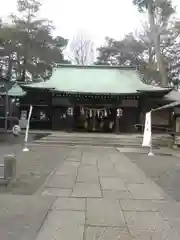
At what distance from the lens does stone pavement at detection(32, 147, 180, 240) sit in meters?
4.27

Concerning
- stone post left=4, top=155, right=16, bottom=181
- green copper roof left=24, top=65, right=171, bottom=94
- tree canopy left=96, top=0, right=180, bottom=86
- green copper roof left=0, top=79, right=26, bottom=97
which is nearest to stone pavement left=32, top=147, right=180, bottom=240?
stone post left=4, top=155, right=16, bottom=181

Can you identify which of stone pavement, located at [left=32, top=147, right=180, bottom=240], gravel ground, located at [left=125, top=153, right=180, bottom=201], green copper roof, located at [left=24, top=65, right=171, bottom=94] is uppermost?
green copper roof, located at [left=24, top=65, right=171, bottom=94]

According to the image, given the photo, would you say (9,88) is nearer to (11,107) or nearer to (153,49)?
(11,107)

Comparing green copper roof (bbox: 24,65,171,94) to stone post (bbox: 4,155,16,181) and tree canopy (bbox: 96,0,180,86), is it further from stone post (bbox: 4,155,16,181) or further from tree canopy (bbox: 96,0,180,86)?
stone post (bbox: 4,155,16,181)

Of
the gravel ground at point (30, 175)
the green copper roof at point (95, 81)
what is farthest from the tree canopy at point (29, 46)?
the gravel ground at point (30, 175)

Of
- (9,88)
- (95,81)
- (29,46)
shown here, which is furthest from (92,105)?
(29,46)

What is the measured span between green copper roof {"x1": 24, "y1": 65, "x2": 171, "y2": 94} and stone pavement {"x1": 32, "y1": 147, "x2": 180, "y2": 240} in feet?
54.0

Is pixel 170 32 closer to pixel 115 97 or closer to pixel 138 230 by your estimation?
pixel 115 97

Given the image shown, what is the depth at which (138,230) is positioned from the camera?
4.39m

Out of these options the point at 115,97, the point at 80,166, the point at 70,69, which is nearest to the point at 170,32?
the point at 70,69

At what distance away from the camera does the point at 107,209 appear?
17.8 feet

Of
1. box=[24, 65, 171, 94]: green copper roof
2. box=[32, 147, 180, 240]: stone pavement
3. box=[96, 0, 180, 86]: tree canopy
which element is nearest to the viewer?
box=[32, 147, 180, 240]: stone pavement

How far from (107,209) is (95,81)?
23.0m

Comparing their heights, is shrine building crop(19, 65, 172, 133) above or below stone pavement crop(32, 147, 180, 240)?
above
